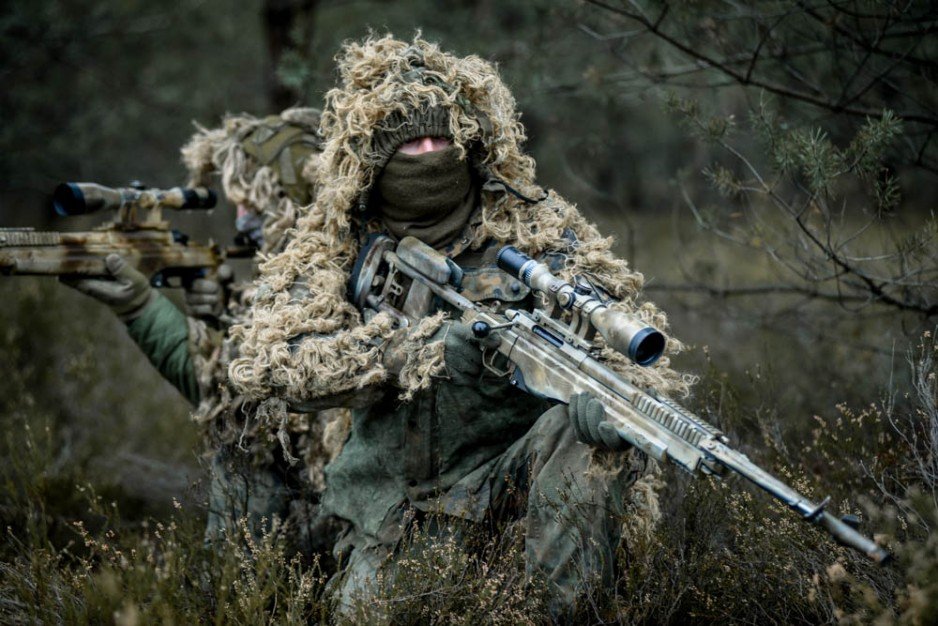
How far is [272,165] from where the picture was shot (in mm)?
4598

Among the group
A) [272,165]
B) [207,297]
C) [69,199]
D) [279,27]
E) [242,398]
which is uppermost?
[279,27]

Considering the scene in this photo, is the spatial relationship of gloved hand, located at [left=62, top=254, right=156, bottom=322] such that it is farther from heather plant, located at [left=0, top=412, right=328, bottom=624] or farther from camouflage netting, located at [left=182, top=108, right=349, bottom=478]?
heather plant, located at [left=0, top=412, right=328, bottom=624]

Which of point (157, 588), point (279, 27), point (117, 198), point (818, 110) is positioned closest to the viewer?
point (157, 588)


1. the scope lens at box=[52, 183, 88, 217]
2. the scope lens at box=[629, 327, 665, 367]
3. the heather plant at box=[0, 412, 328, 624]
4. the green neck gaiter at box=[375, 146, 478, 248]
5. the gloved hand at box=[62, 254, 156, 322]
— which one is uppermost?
the green neck gaiter at box=[375, 146, 478, 248]

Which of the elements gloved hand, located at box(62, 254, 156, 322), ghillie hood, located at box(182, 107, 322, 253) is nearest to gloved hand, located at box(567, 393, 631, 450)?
ghillie hood, located at box(182, 107, 322, 253)

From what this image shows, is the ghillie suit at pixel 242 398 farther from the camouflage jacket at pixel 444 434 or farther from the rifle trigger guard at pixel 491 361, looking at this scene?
the rifle trigger guard at pixel 491 361

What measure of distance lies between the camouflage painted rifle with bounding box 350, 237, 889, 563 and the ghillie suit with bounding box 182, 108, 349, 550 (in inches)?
24.7

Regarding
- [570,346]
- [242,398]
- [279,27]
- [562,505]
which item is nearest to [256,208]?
[242,398]

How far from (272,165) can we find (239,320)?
0.86m

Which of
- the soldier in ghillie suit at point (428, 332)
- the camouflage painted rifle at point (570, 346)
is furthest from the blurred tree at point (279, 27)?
the camouflage painted rifle at point (570, 346)

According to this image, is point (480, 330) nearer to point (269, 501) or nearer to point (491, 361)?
point (491, 361)

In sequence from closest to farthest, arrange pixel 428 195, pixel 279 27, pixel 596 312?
pixel 596 312 < pixel 428 195 < pixel 279 27

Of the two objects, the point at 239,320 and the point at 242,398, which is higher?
the point at 239,320

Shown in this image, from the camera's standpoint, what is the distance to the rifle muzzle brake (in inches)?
105
